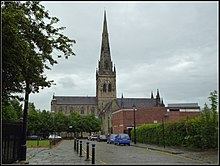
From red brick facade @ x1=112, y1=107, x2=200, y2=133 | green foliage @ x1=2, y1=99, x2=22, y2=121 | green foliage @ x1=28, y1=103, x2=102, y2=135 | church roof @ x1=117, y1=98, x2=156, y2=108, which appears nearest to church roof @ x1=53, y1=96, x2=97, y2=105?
church roof @ x1=117, y1=98, x2=156, y2=108

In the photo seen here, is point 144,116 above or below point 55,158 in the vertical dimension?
above

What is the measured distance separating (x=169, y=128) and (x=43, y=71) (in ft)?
59.2

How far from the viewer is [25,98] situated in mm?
17156

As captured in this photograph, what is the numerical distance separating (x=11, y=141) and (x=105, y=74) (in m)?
114

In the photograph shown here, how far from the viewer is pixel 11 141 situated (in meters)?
16.1

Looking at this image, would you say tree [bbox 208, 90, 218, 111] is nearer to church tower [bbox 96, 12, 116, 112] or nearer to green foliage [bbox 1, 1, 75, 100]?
green foliage [bbox 1, 1, 75, 100]

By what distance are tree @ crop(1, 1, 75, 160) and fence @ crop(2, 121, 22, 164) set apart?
1.27 feet

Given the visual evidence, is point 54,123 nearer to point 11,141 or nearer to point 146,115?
point 146,115

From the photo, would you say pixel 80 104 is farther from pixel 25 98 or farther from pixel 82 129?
pixel 25 98

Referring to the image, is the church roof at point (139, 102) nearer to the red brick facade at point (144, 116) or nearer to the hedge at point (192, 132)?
the red brick facade at point (144, 116)

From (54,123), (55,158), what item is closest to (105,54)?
(54,123)

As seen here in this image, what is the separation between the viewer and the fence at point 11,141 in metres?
15.1

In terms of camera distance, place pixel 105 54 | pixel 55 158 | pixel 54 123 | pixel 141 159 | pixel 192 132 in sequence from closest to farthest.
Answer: pixel 141 159 < pixel 55 158 < pixel 192 132 < pixel 54 123 < pixel 105 54

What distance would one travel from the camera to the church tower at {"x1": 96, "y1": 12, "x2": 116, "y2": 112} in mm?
128125
